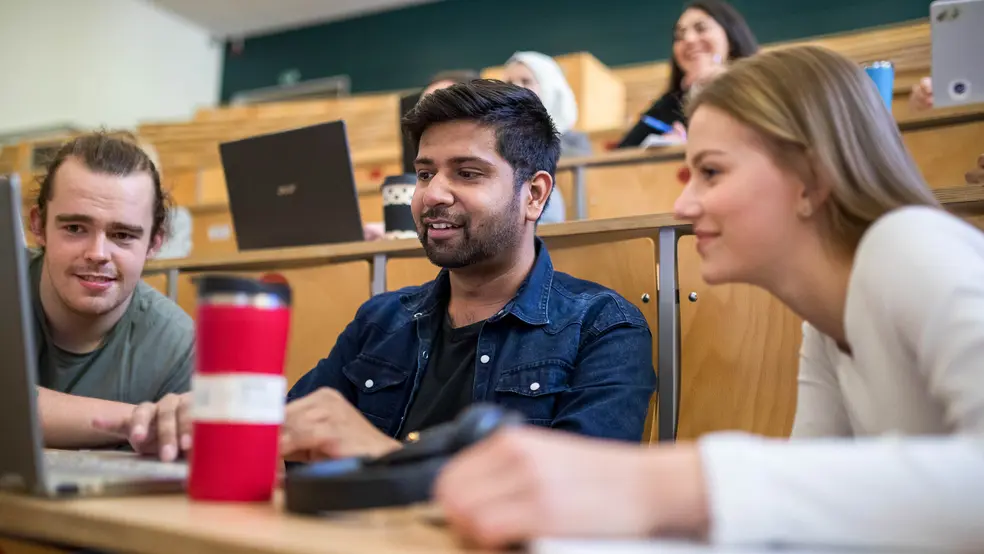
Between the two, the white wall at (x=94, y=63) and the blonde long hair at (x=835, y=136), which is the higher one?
the white wall at (x=94, y=63)

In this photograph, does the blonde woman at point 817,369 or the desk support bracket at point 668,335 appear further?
the desk support bracket at point 668,335

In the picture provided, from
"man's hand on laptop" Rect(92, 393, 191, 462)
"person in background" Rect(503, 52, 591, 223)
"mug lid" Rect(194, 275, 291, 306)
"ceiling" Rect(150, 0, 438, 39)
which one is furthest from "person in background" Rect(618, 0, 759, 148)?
"ceiling" Rect(150, 0, 438, 39)

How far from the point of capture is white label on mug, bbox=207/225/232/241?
306 cm

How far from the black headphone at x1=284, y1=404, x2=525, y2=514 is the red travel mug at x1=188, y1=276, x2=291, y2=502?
52 mm

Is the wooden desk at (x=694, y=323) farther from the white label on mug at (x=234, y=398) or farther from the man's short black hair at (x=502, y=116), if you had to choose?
the white label on mug at (x=234, y=398)

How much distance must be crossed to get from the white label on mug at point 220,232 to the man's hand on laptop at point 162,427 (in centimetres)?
218

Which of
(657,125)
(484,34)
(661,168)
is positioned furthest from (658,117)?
(484,34)

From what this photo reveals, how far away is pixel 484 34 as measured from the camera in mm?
5984

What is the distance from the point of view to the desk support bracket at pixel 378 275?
179 cm

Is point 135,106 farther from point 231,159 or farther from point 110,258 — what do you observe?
point 110,258

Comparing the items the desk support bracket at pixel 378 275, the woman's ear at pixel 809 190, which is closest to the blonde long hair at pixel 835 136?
the woman's ear at pixel 809 190

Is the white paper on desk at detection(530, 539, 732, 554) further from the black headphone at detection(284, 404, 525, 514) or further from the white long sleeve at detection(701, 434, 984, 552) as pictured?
the black headphone at detection(284, 404, 525, 514)

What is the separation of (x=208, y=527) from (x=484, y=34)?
5.79 m

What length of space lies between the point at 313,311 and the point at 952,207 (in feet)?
4.10
